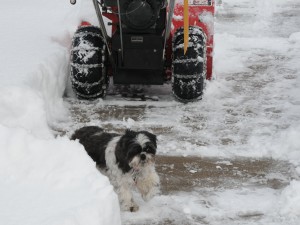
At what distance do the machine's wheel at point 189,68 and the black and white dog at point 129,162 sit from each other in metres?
2.34

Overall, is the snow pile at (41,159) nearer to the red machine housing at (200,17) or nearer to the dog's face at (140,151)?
the dog's face at (140,151)

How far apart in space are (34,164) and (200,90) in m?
3.53

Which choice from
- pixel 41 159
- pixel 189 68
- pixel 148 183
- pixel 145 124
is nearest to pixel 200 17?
pixel 189 68

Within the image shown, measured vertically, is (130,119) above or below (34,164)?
below

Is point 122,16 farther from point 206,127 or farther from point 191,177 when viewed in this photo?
point 191,177

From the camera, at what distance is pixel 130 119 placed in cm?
730

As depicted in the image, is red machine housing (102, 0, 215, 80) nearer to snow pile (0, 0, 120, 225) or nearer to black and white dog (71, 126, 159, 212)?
snow pile (0, 0, 120, 225)

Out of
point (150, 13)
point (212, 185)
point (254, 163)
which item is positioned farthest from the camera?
point (150, 13)

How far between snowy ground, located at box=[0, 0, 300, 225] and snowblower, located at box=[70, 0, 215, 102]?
0.31 metres

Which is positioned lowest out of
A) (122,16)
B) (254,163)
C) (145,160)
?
(254,163)

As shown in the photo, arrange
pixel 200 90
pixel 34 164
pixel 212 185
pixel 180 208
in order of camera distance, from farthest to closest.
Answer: pixel 200 90, pixel 212 185, pixel 180 208, pixel 34 164

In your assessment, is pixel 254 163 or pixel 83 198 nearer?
pixel 83 198

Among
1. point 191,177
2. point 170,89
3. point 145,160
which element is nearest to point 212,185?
point 191,177

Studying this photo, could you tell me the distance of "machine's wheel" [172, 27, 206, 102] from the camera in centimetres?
763
